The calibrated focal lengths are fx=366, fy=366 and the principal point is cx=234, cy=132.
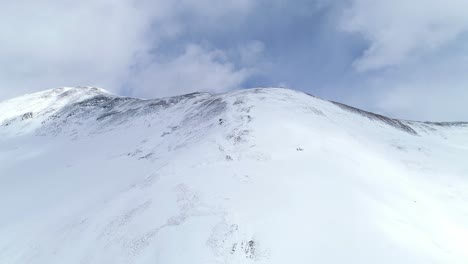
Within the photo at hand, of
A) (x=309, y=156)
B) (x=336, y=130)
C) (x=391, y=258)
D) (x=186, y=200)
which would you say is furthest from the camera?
(x=336, y=130)

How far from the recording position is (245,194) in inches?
766

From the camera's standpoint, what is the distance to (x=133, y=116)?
52312mm

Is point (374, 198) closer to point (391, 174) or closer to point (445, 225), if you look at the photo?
point (445, 225)

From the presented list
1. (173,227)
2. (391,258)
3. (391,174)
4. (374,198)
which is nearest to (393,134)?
(391,174)

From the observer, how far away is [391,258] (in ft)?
48.3

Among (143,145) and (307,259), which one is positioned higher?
(143,145)

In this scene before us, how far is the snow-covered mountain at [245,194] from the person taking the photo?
16.0m

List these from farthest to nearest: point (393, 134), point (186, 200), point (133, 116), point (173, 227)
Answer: point (133, 116)
point (393, 134)
point (186, 200)
point (173, 227)

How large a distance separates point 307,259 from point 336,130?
1931 cm

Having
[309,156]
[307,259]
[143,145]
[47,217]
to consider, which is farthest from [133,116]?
[307,259]

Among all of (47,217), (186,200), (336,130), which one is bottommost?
(47,217)

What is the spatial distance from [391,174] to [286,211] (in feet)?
37.5

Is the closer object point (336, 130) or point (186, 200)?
point (186, 200)

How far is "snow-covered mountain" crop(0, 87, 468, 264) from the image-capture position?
52.6 ft
